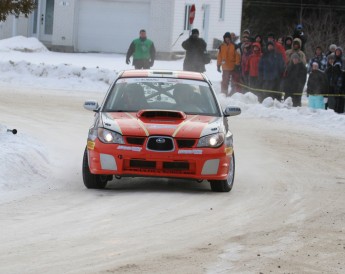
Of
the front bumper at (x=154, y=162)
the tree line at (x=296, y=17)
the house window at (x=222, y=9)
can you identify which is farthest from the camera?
the tree line at (x=296, y=17)

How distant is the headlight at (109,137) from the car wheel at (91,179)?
15.5 inches

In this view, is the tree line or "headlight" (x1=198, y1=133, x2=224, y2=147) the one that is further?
the tree line

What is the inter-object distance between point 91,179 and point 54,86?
787 inches

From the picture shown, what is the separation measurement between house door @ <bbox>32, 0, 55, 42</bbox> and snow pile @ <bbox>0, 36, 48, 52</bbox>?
210 cm

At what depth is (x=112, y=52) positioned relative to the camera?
51438mm

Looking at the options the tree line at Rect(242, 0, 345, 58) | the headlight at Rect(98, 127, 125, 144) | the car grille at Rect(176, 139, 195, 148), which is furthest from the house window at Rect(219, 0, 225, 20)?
the car grille at Rect(176, 139, 195, 148)

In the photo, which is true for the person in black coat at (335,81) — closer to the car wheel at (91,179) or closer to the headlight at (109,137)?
the car wheel at (91,179)

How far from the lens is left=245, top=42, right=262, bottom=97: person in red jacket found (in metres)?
30.4

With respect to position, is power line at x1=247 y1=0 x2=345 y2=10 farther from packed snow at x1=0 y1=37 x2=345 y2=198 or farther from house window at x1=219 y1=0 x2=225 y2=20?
packed snow at x1=0 y1=37 x2=345 y2=198

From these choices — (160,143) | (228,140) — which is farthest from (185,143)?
(228,140)

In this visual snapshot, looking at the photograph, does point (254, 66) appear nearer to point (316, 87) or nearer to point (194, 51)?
point (194, 51)

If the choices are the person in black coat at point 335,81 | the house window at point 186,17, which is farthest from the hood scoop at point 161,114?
the house window at point 186,17

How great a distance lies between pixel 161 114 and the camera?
1416 cm

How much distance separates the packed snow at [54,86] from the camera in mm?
14859
